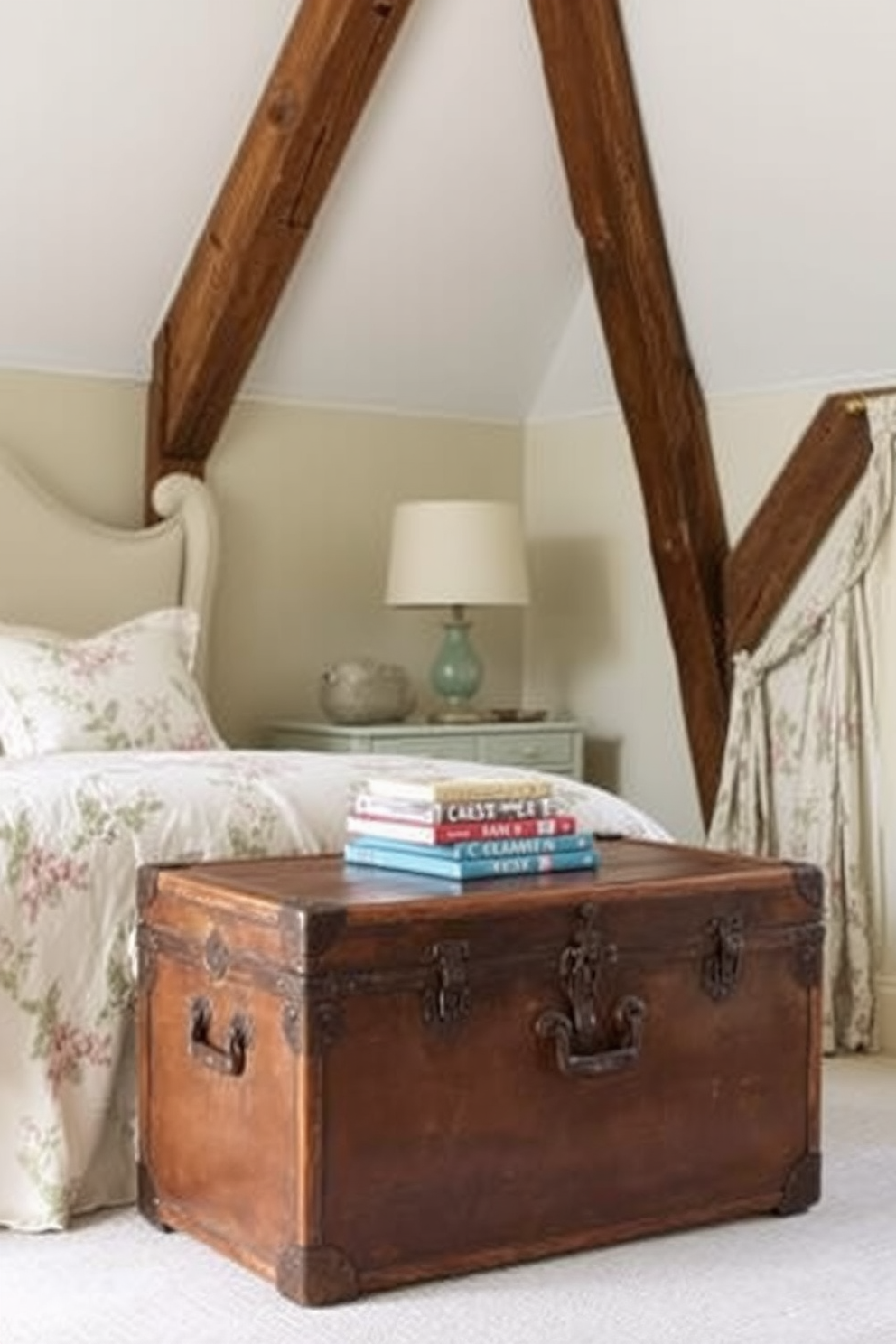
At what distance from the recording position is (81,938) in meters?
3.53

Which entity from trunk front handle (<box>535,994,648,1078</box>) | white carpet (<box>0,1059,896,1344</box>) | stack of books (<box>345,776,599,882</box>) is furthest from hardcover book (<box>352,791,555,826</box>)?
white carpet (<box>0,1059,896,1344</box>)

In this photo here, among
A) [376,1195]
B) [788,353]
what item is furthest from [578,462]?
[376,1195]

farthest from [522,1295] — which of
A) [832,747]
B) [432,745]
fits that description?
[432,745]

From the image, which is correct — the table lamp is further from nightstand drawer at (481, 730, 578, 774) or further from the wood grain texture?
the wood grain texture

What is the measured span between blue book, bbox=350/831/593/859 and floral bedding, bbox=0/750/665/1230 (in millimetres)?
297

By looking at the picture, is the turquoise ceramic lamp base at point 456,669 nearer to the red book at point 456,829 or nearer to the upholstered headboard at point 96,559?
the upholstered headboard at point 96,559

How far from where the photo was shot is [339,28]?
15.0ft

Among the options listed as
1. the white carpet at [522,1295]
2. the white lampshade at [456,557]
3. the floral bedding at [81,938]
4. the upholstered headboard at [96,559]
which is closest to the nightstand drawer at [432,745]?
the white lampshade at [456,557]

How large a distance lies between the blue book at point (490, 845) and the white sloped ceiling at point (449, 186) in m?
1.99

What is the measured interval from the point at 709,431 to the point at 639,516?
43 cm

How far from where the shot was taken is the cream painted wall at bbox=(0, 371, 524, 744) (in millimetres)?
5344

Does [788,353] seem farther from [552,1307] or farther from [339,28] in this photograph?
[552,1307]

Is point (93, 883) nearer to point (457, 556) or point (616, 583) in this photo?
point (457, 556)

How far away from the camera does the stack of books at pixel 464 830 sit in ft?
10.9
